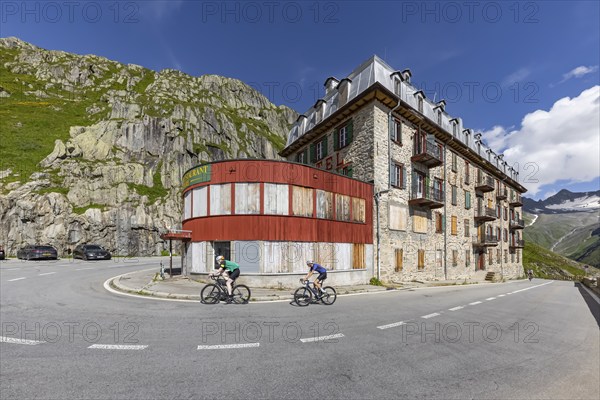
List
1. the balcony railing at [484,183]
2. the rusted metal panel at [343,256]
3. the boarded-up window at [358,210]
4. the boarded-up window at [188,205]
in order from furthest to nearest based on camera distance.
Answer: the balcony railing at [484,183], the boarded-up window at [358,210], the boarded-up window at [188,205], the rusted metal panel at [343,256]

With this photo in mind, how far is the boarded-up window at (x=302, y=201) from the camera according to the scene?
16266mm

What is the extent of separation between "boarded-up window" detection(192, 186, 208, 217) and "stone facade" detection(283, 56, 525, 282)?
Result: 11.1 metres

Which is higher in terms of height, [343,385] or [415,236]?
[415,236]

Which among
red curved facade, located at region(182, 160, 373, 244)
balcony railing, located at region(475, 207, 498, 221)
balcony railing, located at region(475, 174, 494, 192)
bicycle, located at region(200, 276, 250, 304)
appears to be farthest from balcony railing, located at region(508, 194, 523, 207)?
bicycle, located at region(200, 276, 250, 304)

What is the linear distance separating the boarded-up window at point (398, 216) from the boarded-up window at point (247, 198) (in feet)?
34.5

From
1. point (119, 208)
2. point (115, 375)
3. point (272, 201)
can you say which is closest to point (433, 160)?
point (272, 201)

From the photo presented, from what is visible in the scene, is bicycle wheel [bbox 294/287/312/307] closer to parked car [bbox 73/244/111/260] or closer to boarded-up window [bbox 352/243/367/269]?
boarded-up window [bbox 352/243/367/269]

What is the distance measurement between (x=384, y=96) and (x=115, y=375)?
20.9 metres

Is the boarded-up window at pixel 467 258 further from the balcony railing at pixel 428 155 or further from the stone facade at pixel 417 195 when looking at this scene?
the balcony railing at pixel 428 155

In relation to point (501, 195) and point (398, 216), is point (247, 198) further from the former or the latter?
point (501, 195)

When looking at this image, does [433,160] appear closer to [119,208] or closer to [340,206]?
[340,206]

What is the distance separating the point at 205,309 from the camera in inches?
373

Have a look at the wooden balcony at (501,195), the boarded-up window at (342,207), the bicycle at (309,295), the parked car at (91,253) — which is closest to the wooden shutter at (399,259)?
the boarded-up window at (342,207)

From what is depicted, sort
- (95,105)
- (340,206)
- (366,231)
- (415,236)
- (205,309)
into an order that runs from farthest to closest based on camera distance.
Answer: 1. (95,105)
2. (415,236)
3. (366,231)
4. (340,206)
5. (205,309)
